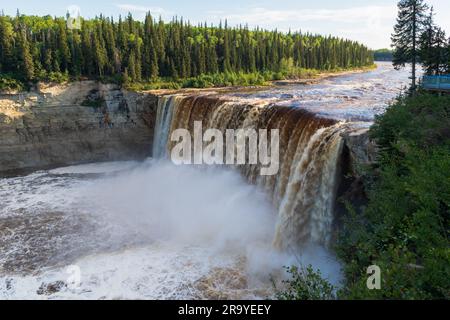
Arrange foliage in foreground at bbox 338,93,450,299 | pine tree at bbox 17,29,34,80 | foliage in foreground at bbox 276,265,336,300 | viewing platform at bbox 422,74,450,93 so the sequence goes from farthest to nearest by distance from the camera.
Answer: pine tree at bbox 17,29,34,80, viewing platform at bbox 422,74,450,93, foliage in foreground at bbox 276,265,336,300, foliage in foreground at bbox 338,93,450,299

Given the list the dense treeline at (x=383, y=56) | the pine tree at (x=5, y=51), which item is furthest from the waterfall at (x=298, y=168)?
the dense treeline at (x=383, y=56)

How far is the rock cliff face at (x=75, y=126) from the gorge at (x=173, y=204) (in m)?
0.12

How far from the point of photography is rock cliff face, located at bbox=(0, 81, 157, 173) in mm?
33219

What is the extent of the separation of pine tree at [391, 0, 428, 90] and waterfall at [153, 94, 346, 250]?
9547 millimetres

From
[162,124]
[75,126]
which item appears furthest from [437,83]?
[75,126]

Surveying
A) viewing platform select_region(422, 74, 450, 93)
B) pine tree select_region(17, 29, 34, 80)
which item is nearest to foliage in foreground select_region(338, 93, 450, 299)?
viewing platform select_region(422, 74, 450, 93)

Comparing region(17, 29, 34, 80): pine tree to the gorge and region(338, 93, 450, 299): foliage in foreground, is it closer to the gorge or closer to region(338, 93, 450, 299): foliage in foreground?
the gorge

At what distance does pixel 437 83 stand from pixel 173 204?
14.9 metres

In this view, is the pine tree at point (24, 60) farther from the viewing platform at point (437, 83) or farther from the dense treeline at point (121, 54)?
the viewing platform at point (437, 83)

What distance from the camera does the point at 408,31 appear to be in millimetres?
24031

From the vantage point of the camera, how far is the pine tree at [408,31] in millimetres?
23516

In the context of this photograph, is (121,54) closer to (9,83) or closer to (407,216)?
(9,83)

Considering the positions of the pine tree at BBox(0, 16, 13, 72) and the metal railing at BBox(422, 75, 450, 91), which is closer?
the metal railing at BBox(422, 75, 450, 91)

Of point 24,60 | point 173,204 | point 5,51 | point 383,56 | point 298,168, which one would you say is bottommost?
point 173,204
